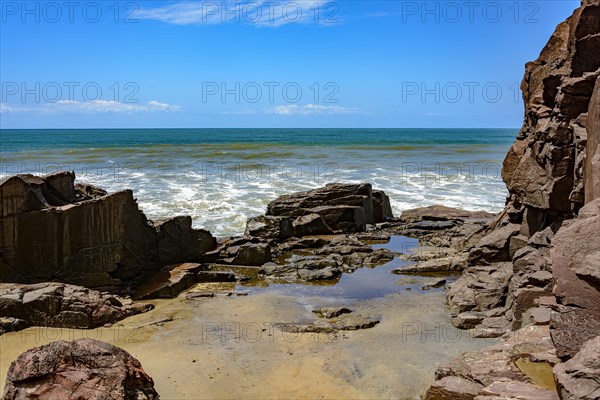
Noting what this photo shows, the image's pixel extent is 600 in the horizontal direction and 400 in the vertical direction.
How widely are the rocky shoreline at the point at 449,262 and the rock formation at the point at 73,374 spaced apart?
2 cm

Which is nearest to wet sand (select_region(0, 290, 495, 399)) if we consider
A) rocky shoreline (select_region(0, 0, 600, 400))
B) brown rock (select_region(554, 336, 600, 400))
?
rocky shoreline (select_region(0, 0, 600, 400))

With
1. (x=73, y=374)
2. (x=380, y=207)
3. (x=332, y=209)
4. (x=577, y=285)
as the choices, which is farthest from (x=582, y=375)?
(x=380, y=207)

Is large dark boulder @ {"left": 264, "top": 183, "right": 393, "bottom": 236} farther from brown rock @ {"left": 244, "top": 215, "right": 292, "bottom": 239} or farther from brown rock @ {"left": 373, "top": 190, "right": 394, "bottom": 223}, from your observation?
brown rock @ {"left": 244, "top": 215, "right": 292, "bottom": 239}

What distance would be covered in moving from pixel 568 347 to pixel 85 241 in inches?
374

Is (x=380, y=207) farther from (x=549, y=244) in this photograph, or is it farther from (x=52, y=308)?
(x=52, y=308)

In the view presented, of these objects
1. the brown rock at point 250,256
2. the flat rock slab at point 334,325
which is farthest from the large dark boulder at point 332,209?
the flat rock slab at point 334,325

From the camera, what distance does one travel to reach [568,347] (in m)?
5.30

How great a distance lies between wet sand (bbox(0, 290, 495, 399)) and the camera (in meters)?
7.27

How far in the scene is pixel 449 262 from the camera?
1355 centimetres

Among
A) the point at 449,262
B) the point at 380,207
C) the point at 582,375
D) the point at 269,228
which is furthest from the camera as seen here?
the point at 380,207

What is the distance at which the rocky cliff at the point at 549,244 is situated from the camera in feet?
17.4

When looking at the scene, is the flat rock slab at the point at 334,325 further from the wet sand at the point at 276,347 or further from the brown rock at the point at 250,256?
the brown rock at the point at 250,256

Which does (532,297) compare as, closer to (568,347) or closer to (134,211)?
(568,347)

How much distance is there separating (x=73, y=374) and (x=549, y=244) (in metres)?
7.89
